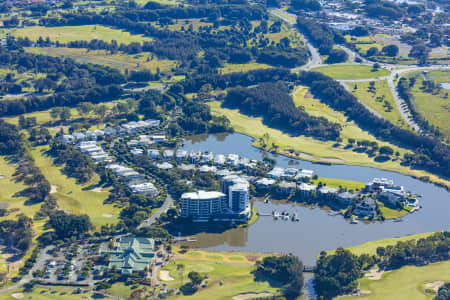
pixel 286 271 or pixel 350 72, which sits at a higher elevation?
pixel 350 72

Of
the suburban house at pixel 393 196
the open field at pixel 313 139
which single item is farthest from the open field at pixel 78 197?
the suburban house at pixel 393 196

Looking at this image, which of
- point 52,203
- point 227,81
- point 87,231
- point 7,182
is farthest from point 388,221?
point 227,81

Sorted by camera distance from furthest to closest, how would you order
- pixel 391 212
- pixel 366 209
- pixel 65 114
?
pixel 65 114 → pixel 391 212 → pixel 366 209

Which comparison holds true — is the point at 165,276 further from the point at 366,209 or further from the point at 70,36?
the point at 70,36

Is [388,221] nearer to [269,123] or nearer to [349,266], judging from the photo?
[349,266]

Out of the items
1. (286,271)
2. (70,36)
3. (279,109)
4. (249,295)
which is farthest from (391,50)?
(249,295)

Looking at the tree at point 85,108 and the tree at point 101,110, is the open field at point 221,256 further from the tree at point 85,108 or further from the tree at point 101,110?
the tree at point 85,108
